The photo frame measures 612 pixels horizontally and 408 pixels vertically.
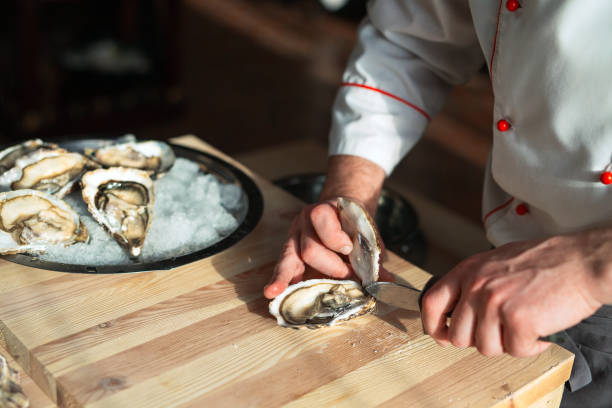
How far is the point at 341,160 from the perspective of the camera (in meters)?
1.02

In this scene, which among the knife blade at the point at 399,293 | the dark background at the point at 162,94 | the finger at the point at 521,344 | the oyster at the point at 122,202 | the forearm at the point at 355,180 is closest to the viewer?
the finger at the point at 521,344

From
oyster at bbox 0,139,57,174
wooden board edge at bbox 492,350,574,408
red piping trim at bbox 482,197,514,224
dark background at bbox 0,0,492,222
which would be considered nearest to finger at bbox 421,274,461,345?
wooden board edge at bbox 492,350,574,408

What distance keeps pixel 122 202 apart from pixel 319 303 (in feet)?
1.05

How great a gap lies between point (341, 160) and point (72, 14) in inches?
109

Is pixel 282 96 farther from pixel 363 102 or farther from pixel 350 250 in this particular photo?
pixel 350 250

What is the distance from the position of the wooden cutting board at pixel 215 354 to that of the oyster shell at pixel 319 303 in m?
0.02

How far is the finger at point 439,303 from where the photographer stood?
2.31 feet

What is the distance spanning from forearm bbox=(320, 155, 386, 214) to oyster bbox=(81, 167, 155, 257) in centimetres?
27

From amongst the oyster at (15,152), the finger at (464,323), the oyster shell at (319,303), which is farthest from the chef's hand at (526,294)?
the oyster at (15,152)

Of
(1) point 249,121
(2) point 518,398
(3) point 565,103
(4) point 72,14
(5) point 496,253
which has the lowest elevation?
(1) point 249,121

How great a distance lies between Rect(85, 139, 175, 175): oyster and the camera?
103cm

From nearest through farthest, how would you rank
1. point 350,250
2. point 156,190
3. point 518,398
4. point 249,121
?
point 518,398, point 350,250, point 156,190, point 249,121

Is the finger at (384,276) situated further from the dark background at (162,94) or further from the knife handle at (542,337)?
the dark background at (162,94)


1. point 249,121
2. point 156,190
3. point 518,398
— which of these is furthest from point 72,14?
point 518,398
